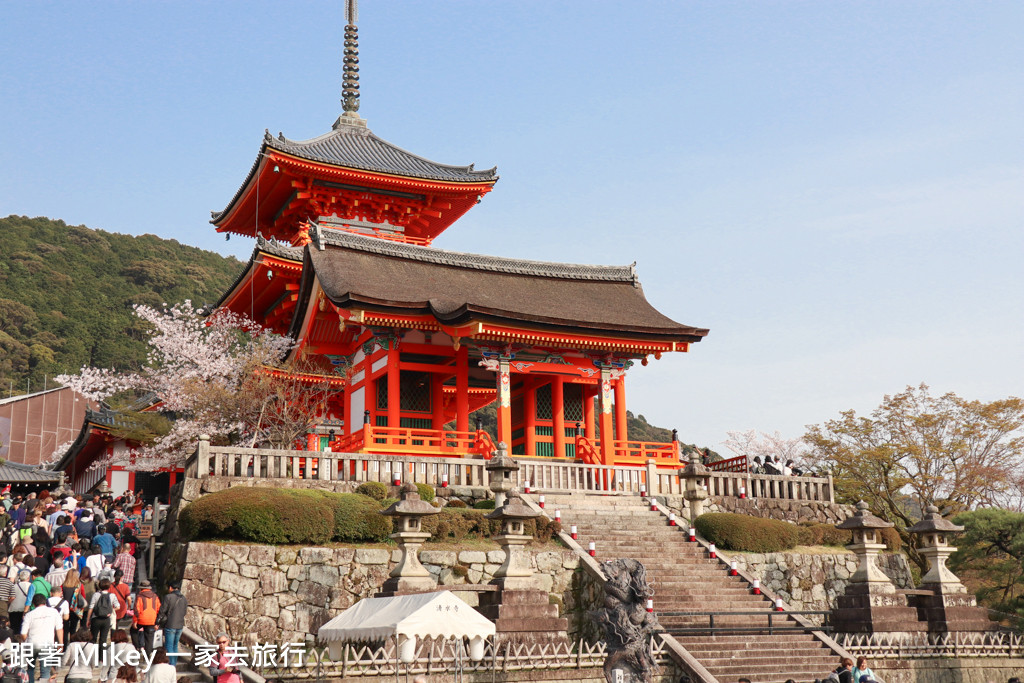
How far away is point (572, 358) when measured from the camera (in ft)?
92.5

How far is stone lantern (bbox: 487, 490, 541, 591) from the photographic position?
1587cm

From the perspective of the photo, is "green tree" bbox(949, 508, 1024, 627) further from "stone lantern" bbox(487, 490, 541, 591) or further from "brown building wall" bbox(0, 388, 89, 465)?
"brown building wall" bbox(0, 388, 89, 465)

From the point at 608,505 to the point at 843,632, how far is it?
6027 millimetres

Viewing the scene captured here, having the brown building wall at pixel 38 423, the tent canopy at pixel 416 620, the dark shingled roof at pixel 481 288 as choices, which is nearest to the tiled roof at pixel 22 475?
the dark shingled roof at pixel 481 288

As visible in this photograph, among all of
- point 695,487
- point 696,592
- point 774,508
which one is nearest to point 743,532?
point 695,487

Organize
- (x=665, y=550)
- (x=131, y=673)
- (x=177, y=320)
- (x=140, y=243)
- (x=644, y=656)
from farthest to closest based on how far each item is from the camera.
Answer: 1. (x=140, y=243)
2. (x=177, y=320)
3. (x=665, y=550)
4. (x=644, y=656)
5. (x=131, y=673)

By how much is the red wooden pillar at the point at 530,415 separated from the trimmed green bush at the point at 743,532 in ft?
26.3

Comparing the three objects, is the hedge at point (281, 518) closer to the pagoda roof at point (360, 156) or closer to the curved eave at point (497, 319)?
the curved eave at point (497, 319)

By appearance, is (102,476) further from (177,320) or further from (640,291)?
(640,291)

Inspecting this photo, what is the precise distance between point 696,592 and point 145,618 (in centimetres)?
1022

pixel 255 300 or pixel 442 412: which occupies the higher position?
pixel 255 300

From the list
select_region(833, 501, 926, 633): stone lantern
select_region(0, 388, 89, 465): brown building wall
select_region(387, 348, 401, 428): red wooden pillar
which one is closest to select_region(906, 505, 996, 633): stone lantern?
select_region(833, 501, 926, 633): stone lantern

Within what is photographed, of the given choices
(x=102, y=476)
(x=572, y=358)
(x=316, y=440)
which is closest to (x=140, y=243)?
(x=102, y=476)

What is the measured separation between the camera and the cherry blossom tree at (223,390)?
29844 millimetres
